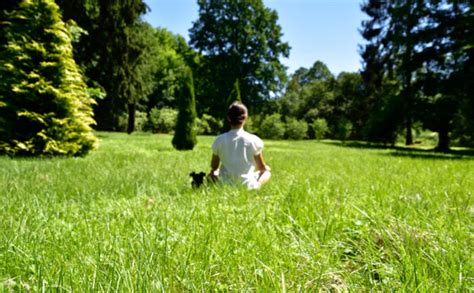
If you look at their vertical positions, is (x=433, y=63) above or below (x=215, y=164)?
above

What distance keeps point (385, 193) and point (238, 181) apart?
1780 millimetres

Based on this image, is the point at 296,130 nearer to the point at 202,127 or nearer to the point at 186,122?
the point at 202,127

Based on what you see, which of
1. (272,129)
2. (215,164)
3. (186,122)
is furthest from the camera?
(272,129)

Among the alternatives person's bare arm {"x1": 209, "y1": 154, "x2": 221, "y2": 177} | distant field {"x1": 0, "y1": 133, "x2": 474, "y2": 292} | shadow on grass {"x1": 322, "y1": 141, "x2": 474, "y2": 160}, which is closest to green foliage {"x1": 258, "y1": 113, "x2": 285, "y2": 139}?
shadow on grass {"x1": 322, "y1": 141, "x2": 474, "y2": 160}

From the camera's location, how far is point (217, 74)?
36.9 metres

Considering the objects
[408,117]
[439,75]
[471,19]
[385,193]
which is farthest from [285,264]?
[408,117]

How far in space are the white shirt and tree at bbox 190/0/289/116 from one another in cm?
3178

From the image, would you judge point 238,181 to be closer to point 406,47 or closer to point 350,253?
point 350,253

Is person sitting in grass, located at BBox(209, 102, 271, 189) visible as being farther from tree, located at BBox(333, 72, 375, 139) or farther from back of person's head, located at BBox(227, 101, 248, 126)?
tree, located at BBox(333, 72, 375, 139)

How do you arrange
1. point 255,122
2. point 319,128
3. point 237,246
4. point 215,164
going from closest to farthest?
point 237,246 < point 215,164 < point 319,128 < point 255,122

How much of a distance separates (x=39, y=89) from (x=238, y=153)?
7.65 metres

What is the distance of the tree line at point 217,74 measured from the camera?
27.6 feet

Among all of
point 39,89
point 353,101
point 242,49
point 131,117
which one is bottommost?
point 131,117

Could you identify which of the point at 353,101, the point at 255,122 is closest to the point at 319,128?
the point at 353,101
